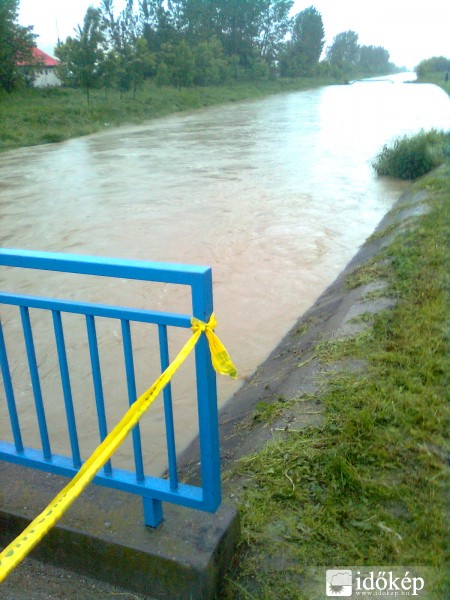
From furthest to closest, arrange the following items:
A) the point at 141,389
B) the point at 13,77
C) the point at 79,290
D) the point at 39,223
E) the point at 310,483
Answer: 1. the point at 13,77
2. the point at 39,223
3. the point at 79,290
4. the point at 141,389
5. the point at 310,483

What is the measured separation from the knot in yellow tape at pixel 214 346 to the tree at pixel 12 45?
38049 millimetres

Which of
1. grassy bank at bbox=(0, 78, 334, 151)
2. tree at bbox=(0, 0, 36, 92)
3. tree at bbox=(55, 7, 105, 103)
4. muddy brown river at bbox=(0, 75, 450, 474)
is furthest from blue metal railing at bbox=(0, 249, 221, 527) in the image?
tree at bbox=(0, 0, 36, 92)

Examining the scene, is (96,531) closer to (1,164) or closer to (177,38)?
(1,164)

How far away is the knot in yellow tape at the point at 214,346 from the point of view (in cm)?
204

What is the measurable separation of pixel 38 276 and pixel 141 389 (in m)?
3.42

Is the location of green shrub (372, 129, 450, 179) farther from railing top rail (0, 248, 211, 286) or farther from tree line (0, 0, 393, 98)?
tree line (0, 0, 393, 98)

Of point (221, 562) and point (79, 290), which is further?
point (79, 290)

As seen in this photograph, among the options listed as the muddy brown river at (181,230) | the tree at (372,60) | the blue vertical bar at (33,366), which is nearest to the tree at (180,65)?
the muddy brown river at (181,230)

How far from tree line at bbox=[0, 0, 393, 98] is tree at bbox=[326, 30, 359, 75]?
7 cm

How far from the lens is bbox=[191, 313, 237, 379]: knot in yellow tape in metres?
2.04

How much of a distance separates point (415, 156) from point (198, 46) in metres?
49.8

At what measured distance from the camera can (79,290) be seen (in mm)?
7453

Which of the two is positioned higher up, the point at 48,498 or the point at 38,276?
the point at 48,498

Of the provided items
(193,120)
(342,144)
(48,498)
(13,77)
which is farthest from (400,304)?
(13,77)
